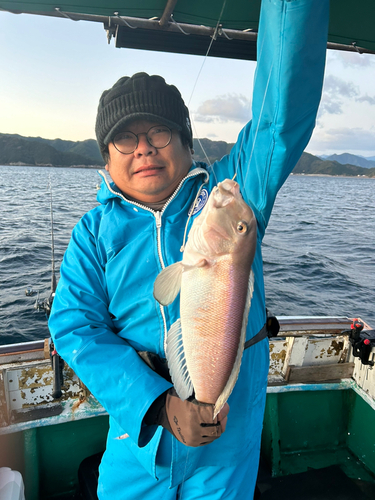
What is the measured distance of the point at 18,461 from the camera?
3.19 metres

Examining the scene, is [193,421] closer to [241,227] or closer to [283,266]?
[241,227]

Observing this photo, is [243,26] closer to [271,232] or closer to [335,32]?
[335,32]

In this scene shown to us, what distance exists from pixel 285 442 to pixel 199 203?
3357 mm

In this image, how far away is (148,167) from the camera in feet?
6.39

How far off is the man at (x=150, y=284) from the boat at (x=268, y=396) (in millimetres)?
1398

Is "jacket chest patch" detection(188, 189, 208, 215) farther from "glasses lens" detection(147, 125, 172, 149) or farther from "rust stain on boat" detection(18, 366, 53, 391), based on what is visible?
"rust stain on boat" detection(18, 366, 53, 391)

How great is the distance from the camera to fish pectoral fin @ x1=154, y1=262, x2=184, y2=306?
155 centimetres

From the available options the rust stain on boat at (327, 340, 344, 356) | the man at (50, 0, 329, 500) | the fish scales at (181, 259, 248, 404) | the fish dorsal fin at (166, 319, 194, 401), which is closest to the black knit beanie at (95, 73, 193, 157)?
the man at (50, 0, 329, 500)

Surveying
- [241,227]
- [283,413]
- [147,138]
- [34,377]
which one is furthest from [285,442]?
[147,138]

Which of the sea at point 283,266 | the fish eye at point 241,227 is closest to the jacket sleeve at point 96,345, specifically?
the fish eye at point 241,227

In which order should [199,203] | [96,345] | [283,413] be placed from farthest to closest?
1. [283,413]
2. [199,203]
3. [96,345]

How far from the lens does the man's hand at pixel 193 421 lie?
154 centimetres

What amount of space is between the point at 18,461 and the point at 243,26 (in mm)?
4559

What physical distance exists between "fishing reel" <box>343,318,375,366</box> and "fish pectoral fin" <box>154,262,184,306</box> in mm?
3191
